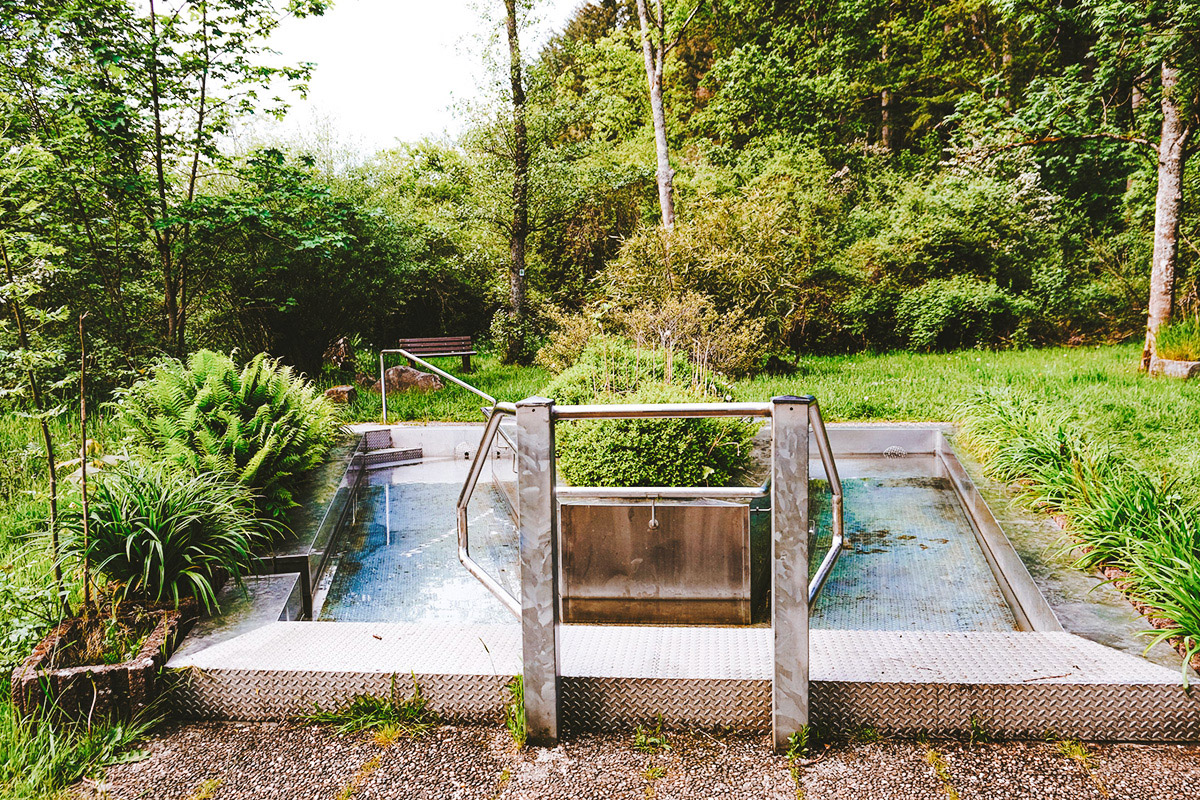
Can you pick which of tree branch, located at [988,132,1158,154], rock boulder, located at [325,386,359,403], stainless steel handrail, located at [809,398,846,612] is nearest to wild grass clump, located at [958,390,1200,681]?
stainless steel handrail, located at [809,398,846,612]

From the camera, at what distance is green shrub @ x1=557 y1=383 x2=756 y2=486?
161 inches

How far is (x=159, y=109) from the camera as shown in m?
7.39

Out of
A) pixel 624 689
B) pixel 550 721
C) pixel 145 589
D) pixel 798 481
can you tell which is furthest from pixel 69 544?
pixel 798 481

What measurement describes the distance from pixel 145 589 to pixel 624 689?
2.20 metres

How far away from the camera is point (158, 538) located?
304cm

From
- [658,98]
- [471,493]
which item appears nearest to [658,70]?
[658,98]

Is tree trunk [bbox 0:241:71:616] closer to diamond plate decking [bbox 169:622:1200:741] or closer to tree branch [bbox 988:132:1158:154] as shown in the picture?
diamond plate decking [bbox 169:622:1200:741]

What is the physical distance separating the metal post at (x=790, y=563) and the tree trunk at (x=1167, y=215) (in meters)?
10.2

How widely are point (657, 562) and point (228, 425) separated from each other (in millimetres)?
2971

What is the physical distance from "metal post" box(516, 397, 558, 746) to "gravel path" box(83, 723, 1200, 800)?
29cm

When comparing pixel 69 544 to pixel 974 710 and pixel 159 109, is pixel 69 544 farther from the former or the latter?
pixel 159 109

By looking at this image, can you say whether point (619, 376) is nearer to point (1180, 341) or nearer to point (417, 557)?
point (417, 557)

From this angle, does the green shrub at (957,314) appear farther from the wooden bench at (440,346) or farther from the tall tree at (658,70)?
the wooden bench at (440,346)

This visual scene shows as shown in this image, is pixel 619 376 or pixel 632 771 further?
pixel 619 376
